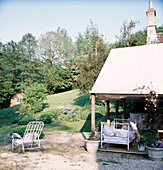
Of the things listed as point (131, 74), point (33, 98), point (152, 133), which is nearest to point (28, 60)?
point (33, 98)

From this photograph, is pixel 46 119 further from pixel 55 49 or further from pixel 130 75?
pixel 55 49

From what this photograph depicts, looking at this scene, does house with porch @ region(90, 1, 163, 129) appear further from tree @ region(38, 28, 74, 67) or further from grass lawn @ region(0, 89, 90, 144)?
tree @ region(38, 28, 74, 67)

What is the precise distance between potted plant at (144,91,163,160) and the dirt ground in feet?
0.93

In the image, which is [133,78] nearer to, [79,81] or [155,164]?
[155,164]

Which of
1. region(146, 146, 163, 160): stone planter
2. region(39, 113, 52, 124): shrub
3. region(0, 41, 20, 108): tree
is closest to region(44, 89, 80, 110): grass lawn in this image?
region(39, 113, 52, 124): shrub

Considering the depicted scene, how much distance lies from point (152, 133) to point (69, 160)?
2.59 meters

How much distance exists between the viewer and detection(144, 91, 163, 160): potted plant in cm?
564

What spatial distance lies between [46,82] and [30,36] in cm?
1177

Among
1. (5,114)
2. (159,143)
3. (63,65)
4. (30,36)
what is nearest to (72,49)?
(63,65)

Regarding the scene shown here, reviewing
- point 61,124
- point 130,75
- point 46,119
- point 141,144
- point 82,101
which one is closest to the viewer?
point 141,144

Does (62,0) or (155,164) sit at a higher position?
A: (62,0)

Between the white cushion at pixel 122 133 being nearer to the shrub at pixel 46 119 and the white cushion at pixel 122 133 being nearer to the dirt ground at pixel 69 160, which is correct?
the dirt ground at pixel 69 160

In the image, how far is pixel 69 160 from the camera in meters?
5.61

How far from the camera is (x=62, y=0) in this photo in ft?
18.9
